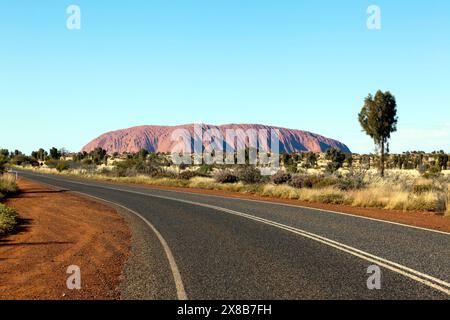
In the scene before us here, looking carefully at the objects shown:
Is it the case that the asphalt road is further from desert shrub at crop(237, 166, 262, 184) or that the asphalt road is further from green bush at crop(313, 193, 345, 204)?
desert shrub at crop(237, 166, 262, 184)

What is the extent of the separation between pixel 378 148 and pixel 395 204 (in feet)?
56.8

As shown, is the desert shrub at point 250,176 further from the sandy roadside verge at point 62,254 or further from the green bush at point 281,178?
the sandy roadside verge at point 62,254

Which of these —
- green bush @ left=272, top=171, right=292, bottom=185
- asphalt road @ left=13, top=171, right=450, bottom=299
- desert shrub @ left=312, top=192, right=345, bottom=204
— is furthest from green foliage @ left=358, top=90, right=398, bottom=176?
asphalt road @ left=13, top=171, right=450, bottom=299

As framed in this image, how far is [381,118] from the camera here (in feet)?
111

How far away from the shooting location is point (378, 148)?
34.5m

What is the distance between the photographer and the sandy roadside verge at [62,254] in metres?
7.27

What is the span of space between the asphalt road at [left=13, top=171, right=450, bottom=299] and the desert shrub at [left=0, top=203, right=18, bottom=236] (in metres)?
4.19

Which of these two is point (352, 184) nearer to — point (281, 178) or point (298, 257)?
point (281, 178)

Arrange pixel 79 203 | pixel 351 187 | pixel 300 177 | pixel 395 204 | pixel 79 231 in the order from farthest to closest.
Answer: pixel 300 177
pixel 351 187
pixel 79 203
pixel 395 204
pixel 79 231

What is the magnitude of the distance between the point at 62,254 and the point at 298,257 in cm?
538

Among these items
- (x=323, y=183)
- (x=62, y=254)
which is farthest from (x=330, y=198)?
(x=62, y=254)

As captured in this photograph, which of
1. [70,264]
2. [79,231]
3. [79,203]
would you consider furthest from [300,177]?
[70,264]

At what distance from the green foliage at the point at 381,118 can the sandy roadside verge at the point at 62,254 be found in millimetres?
22730
